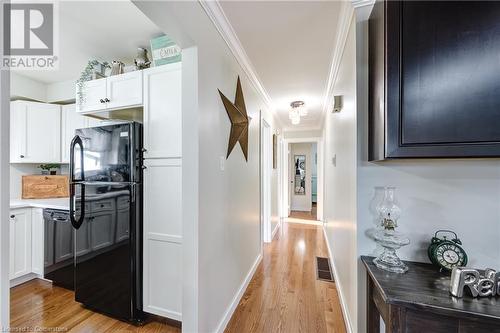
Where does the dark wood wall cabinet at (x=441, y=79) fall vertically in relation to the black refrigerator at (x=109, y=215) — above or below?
above

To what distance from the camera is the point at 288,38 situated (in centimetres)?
190

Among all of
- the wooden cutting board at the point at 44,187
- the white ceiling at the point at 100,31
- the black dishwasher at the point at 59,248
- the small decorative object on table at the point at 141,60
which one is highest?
the white ceiling at the point at 100,31

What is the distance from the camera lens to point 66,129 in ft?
9.50

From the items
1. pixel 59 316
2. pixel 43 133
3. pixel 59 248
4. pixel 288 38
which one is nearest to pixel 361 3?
pixel 288 38

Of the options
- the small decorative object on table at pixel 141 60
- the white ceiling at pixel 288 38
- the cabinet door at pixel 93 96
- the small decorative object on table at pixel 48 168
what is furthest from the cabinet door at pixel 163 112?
the small decorative object on table at pixel 48 168

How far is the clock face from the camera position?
1.09m

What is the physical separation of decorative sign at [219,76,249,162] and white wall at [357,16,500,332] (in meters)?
1.01

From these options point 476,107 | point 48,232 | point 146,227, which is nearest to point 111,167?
point 146,227

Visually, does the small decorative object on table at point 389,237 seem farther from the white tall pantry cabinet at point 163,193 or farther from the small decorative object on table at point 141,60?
the small decorative object on table at point 141,60

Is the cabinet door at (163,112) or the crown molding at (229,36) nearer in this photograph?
the crown molding at (229,36)

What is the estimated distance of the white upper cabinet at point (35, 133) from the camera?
105 inches

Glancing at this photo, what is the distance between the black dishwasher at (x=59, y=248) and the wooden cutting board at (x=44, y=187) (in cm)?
62

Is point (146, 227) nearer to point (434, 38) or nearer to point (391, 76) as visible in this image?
point (391, 76)

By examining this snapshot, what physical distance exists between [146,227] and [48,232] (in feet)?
5.00
